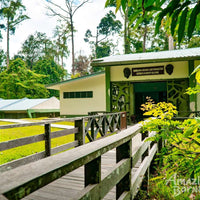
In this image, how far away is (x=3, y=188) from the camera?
2.19 ft

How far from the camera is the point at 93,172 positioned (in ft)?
4.45

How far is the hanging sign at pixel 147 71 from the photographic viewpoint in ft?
42.3

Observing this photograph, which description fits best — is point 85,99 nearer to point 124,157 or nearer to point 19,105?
point 19,105

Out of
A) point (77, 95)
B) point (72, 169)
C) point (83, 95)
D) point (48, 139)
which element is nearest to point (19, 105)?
point (77, 95)

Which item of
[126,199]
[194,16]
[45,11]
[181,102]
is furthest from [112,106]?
[45,11]

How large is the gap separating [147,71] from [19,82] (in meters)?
21.1

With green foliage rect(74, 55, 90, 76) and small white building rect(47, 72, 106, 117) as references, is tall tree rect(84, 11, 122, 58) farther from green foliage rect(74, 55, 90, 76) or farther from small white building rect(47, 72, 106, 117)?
small white building rect(47, 72, 106, 117)

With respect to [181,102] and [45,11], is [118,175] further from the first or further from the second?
[45,11]

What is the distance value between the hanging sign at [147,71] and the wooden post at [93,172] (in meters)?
12.3

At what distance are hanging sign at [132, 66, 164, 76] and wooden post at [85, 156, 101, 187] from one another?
486 inches

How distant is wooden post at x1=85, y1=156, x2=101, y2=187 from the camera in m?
1.33

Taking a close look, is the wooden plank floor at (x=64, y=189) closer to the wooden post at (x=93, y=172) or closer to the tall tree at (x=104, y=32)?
the wooden post at (x=93, y=172)

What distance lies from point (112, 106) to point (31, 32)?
34506 mm

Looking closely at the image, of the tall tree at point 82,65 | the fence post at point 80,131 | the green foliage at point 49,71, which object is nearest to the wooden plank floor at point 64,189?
the fence post at point 80,131
